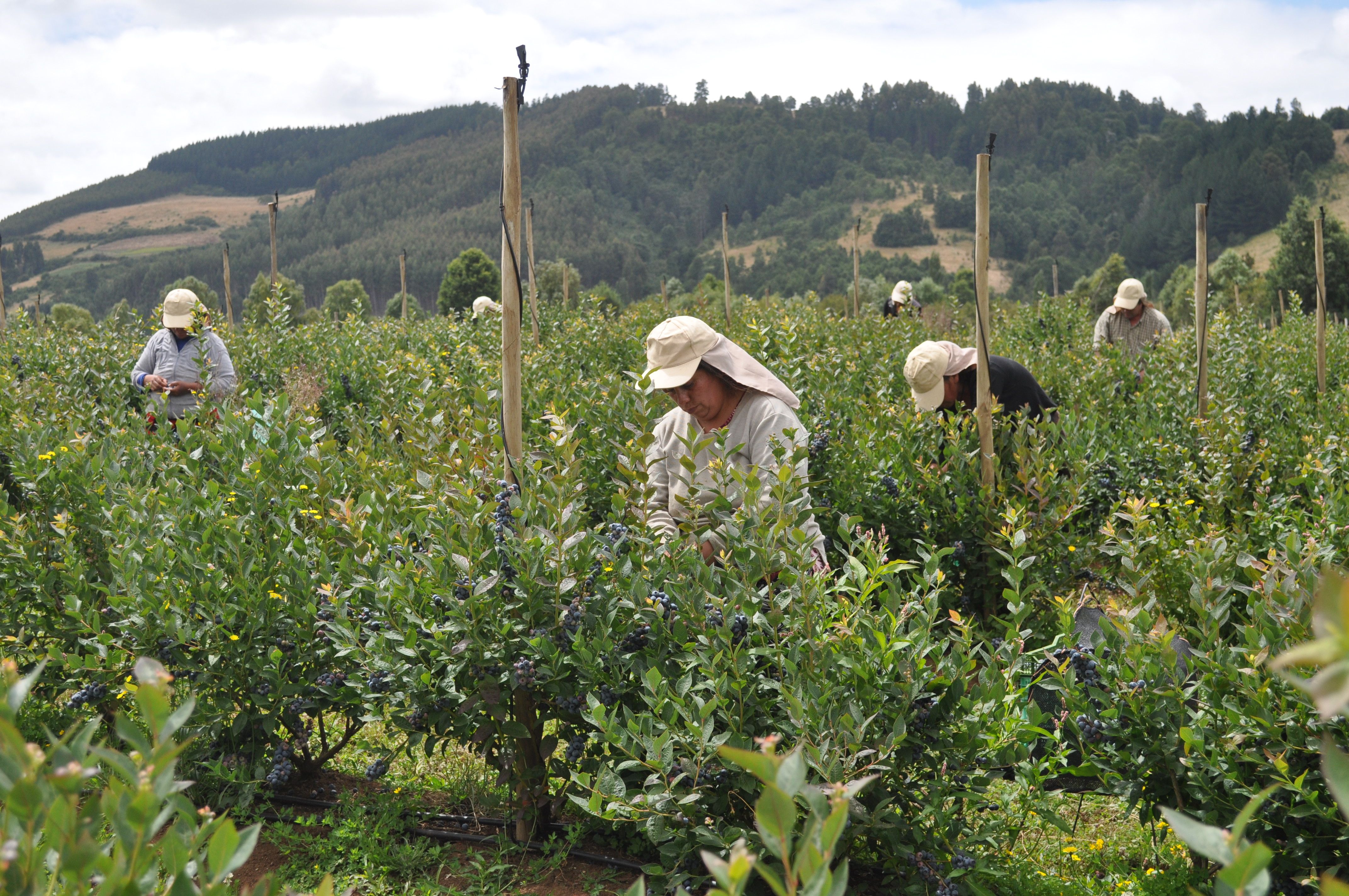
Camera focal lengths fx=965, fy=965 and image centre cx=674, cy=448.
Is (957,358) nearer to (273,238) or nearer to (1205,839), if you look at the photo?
(1205,839)

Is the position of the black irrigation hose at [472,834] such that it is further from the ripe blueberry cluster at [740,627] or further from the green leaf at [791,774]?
the green leaf at [791,774]

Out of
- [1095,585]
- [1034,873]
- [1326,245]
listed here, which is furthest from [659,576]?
[1326,245]

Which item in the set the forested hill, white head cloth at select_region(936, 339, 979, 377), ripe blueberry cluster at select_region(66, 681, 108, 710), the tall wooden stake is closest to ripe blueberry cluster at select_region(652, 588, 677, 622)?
ripe blueberry cluster at select_region(66, 681, 108, 710)

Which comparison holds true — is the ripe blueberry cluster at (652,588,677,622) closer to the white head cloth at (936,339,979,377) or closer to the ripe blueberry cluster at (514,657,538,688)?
the ripe blueberry cluster at (514,657,538,688)

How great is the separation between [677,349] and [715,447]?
1.57 ft

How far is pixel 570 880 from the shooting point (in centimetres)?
279

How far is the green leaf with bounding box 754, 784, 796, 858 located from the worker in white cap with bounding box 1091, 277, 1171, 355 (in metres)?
7.93

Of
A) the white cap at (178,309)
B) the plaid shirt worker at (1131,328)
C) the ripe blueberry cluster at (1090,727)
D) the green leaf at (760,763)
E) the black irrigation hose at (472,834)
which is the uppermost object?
the white cap at (178,309)

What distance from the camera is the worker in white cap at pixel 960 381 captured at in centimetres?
478

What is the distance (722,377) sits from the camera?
360 cm

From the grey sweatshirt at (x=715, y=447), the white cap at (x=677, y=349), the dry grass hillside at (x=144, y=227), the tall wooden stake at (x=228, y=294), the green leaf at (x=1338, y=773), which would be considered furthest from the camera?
the dry grass hillside at (x=144, y=227)

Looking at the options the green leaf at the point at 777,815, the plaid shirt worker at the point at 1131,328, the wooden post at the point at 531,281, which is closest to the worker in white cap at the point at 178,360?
the wooden post at the point at 531,281

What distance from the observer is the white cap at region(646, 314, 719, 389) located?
3.40 m

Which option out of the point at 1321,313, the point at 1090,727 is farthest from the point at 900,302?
the point at 1090,727
